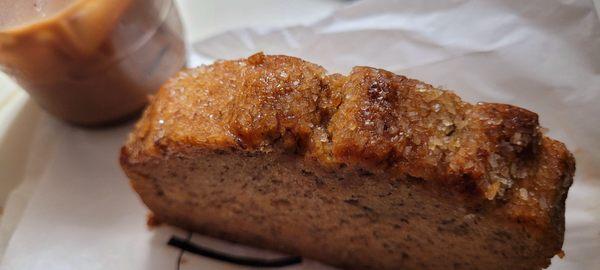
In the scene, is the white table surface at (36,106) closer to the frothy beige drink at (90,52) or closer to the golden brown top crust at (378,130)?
the frothy beige drink at (90,52)

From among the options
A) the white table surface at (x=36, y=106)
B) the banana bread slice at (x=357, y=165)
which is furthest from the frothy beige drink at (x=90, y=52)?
the banana bread slice at (x=357, y=165)

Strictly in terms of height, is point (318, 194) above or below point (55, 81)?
below

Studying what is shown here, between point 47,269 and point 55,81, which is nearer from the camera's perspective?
point 47,269

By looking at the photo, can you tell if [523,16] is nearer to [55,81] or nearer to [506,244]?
[506,244]

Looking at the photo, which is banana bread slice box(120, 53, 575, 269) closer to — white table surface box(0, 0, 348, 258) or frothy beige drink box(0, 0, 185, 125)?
frothy beige drink box(0, 0, 185, 125)

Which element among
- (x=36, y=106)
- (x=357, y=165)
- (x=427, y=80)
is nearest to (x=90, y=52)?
(x=36, y=106)

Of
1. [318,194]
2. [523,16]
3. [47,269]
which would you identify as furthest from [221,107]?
[523,16]

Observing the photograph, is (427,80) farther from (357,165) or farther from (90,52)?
(90,52)

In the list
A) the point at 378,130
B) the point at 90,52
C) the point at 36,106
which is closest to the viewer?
the point at 378,130
